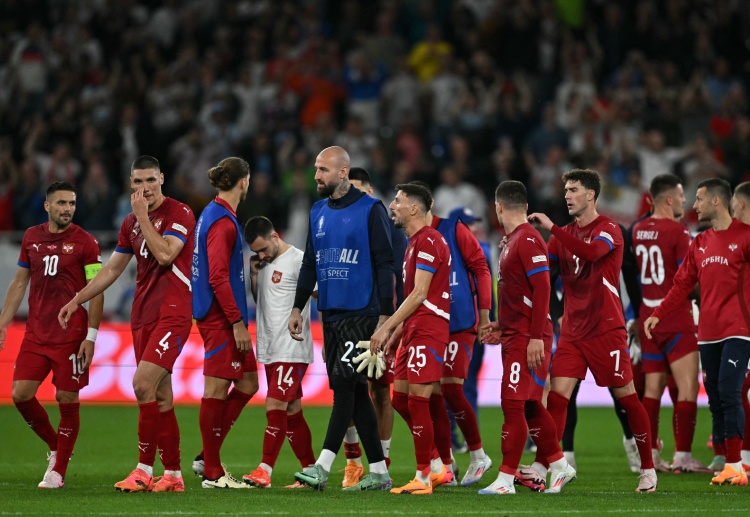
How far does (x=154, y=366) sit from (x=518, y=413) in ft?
9.39

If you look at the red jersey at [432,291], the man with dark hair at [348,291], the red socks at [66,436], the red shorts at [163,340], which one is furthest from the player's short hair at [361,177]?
the red socks at [66,436]

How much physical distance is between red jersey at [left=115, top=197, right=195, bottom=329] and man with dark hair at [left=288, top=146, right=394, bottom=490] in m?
0.93

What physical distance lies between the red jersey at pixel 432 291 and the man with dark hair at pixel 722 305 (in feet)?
6.43

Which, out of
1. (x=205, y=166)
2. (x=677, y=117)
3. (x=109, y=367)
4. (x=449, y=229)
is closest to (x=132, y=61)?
(x=205, y=166)

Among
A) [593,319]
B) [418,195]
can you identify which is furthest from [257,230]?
[593,319]

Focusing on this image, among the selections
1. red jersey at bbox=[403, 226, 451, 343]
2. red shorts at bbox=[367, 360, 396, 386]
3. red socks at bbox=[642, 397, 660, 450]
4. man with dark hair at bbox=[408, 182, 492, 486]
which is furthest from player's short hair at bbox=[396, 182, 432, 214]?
red socks at bbox=[642, 397, 660, 450]

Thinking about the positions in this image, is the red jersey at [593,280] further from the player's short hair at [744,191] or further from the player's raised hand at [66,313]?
the player's raised hand at [66,313]

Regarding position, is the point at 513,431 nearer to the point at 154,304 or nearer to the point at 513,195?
the point at 513,195

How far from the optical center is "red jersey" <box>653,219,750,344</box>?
1009 centimetres

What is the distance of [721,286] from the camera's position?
10.2 metres

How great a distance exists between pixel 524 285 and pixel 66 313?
3712mm

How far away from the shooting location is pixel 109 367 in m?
16.4

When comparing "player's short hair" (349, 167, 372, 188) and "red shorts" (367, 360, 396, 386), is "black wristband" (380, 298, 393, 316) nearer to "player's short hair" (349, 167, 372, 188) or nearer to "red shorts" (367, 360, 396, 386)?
"red shorts" (367, 360, 396, 386)

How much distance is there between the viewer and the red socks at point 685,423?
35.9 ft
